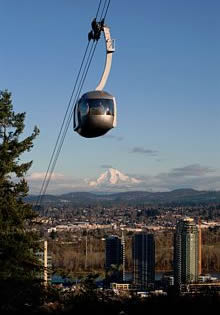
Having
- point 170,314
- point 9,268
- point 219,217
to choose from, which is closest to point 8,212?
point 9,268

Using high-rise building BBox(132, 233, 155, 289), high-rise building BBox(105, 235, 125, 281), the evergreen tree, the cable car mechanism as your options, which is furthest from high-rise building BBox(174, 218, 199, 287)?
the cable car mechanism

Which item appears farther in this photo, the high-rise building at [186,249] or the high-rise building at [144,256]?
the high-rise building at [144,256]

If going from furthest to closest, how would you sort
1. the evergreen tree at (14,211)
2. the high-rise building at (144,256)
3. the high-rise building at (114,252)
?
the high-rise building at (114,252)
the high-rise building at (144,256)
the evergreen tree at (14,211)

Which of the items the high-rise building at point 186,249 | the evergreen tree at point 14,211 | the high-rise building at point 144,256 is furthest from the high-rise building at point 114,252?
the evergreen tree at point 14,211

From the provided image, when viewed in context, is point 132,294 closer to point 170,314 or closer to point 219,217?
point 170,314

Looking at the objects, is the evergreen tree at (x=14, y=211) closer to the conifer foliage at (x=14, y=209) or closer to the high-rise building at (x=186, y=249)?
the conifer foliage at (x=14, y=209)

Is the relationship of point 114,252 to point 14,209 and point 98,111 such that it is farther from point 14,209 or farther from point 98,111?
point 98,111

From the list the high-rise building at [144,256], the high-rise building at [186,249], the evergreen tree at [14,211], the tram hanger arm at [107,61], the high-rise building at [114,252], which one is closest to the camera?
the tram hanger arm at [107,61]

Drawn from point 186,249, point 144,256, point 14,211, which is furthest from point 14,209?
point 144,256
